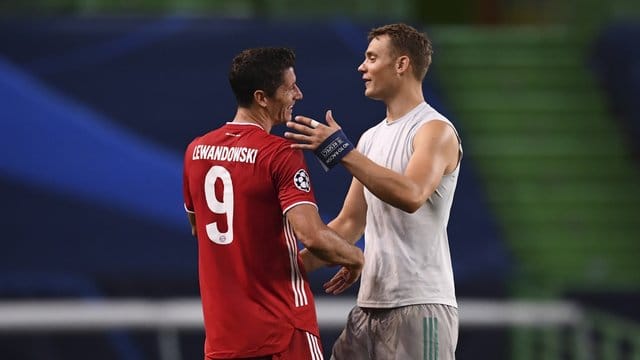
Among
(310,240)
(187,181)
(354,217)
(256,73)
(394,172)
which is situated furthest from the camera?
(354,217)

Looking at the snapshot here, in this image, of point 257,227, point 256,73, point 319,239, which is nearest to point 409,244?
point 319,239

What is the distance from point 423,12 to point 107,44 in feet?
16.3

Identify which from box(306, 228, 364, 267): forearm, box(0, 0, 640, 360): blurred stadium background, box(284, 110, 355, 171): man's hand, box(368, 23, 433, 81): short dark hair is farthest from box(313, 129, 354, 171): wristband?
box(0, 0, 640, 360): blurred stadium background

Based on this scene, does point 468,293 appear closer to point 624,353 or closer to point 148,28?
point 624,353

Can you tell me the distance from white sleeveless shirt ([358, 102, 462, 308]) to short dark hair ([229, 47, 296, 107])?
58cm

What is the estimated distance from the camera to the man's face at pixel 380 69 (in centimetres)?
580

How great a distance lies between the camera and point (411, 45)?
5.82 meters

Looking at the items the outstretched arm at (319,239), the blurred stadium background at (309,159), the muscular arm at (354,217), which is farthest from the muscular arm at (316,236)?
the blurred stadium background at (309,159)

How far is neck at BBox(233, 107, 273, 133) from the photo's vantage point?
18.3 ft

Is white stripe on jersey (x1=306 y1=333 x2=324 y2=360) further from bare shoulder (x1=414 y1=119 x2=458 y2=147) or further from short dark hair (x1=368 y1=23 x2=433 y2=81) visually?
short dark hair (x1=368 y1=23 x2=433 y2=81)

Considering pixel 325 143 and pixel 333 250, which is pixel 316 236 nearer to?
pixel 333 250

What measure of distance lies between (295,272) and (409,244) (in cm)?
50

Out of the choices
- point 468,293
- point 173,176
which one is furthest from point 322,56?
point 468,293

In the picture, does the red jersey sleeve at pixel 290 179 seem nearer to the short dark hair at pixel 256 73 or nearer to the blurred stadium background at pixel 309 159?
the short dark hair at pixel 256 73
